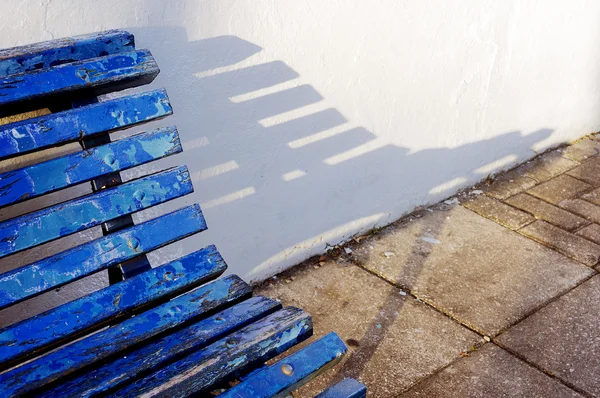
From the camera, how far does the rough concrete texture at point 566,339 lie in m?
2.55

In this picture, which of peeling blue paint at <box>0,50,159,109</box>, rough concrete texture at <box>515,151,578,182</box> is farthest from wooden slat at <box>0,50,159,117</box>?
rough concrete texture at <box>515,151,578,182</box>

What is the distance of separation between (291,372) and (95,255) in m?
0.58

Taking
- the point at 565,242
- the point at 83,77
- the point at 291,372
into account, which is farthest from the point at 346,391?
the point at 565,242

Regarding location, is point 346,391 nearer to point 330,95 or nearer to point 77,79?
point 77,79

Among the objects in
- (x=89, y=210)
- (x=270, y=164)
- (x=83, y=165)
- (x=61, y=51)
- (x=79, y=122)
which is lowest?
(x=270, y=164)

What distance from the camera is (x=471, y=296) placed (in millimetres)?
2979

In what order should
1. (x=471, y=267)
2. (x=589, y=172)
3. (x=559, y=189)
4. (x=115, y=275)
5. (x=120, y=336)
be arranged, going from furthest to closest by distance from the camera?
(x=589, y=172), (x=559, y=189), (x=471, y=267), (x=115, y=275), (x=120, y=336)

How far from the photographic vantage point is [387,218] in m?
3.46

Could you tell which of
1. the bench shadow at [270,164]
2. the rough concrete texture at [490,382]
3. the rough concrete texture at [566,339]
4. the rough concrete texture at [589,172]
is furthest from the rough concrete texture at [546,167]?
the rough concrete texture at [490,382]

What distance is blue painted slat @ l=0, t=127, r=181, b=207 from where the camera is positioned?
5.64 ft

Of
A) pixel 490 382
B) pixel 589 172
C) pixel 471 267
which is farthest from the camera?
pixel 589 172

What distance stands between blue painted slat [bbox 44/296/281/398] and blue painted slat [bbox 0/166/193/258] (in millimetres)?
340

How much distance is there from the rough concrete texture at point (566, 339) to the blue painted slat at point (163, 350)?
1234 mm

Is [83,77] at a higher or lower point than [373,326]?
higher
